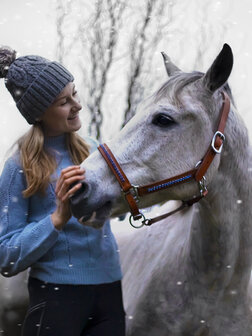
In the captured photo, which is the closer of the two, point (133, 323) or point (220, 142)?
point (220, 142)

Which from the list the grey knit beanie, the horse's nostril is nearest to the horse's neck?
the horse's nostril

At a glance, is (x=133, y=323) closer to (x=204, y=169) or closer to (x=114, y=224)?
(x=204, y=169)

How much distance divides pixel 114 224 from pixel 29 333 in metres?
1.58

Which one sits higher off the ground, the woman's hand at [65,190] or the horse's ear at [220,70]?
the horse's ear at [220,70]

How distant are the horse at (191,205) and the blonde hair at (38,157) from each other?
0.24m

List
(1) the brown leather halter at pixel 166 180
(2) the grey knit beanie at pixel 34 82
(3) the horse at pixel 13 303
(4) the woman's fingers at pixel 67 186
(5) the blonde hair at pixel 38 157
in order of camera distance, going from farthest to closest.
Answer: (3) the horse at pixel 13 303, (2) the grey knit beanie at pixel 34 82, (5) the blonde hair at pixel 38 157, (1) the brown leather halter at pixel 166 180, (4) the woman's fingers at pixel 67 186

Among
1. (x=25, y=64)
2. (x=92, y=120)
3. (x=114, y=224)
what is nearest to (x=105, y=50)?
(x=92, y=120)

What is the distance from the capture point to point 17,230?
205 centimetres

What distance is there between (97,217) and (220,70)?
77 centimetres

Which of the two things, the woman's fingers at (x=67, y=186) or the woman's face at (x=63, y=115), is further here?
the woman's face at (x=63, y=115)

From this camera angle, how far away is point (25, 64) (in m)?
2.21

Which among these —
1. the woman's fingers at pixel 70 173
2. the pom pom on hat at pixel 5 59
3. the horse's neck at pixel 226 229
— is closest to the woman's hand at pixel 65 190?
the woman's fingers at pixel 70 173

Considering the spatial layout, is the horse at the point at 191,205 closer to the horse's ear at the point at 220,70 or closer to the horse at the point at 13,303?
the horse's ear at the point at 220,70

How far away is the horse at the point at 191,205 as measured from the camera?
6.48ft
